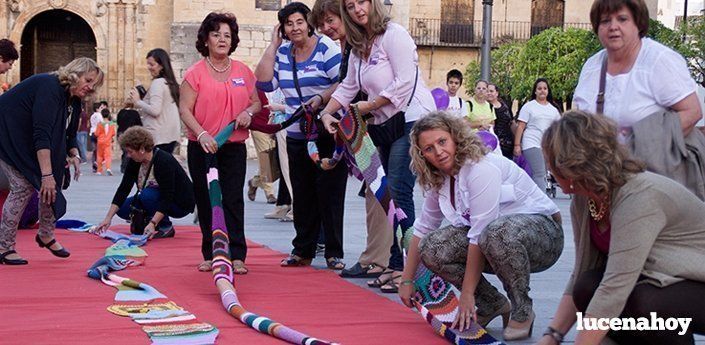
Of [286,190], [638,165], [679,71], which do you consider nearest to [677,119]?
[679,71]

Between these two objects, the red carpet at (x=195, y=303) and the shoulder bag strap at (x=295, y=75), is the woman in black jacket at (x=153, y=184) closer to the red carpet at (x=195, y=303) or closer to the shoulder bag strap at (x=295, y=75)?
the red carpet at (x=195, y=303)

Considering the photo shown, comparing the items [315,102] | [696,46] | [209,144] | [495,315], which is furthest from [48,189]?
[696,46]

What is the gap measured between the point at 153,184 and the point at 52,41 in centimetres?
2670

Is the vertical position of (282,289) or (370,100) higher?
(370,100)

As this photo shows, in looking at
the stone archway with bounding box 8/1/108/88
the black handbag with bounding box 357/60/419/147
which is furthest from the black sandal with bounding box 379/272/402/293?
the stone archway with bounding box 8/1/108/88

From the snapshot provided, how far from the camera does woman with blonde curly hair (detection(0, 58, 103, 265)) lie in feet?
26.2

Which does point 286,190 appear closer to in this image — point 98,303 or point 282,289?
point 282,289

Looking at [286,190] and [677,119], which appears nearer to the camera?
[677,119]

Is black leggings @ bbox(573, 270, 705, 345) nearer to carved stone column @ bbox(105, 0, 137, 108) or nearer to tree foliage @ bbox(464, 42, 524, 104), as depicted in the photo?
carved stone column @ bbox(105, 0, 137, 108)

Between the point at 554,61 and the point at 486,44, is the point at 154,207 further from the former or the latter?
the point at 554,61

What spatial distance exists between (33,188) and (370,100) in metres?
2.53

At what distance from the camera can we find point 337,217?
8219 mm

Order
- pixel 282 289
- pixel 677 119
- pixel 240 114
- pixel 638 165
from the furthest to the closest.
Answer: pixel 240 114
pixel 282 289
pixel 677 119
pixel 638 165

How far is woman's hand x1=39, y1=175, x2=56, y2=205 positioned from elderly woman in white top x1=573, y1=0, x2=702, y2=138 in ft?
14.0
